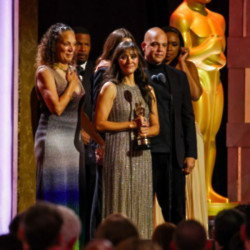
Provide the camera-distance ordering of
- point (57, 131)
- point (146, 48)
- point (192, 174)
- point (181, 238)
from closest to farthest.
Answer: point (181, 238), point (57, 131), point (146, 48), point (192, 174)

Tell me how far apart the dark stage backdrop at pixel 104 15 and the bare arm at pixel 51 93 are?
1.81 meters

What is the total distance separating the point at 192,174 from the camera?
17.4ft

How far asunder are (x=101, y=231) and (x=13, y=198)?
6.90 ft

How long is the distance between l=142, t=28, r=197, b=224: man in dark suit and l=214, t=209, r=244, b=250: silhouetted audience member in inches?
52.1

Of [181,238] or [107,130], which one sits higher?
[107,130]

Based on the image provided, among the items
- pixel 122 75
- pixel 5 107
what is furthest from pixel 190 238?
pixel 5 107

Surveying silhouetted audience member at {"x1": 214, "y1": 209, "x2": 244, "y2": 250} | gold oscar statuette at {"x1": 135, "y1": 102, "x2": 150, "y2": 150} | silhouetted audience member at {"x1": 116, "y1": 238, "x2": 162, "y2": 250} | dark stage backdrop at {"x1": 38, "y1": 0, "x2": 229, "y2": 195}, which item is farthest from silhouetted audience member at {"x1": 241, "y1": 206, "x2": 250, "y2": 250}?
dark stage backdrop at {"x1": 38, "y1": 0, "x2": 229, "y2": 195}

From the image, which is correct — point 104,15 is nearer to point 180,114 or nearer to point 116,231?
point 180,114

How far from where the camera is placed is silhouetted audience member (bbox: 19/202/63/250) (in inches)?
95.1

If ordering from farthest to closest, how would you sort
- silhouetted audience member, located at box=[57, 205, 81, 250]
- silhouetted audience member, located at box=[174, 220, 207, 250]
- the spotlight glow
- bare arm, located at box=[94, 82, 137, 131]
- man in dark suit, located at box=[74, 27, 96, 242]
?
man in dark suit, located at box=[74, 27, 96, 242] → the spotlight glow → bare arm, located at box=[94, 82, 137, 131] → silhouetted audience member, located at box=[174, 220, 207, 250] → silhouetted audience member, located at box=[57, 205, 81, 250]

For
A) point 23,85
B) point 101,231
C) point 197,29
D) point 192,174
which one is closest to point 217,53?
point 197,29

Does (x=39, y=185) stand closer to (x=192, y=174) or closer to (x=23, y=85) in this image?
(x=23, y=85)

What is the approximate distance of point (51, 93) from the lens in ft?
13.7

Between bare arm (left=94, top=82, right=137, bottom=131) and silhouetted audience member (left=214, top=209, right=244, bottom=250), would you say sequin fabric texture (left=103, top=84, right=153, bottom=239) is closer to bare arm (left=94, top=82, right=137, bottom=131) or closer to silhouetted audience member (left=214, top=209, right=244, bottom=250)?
bare arm (left=94, top=82, right=137, bottom=131)
